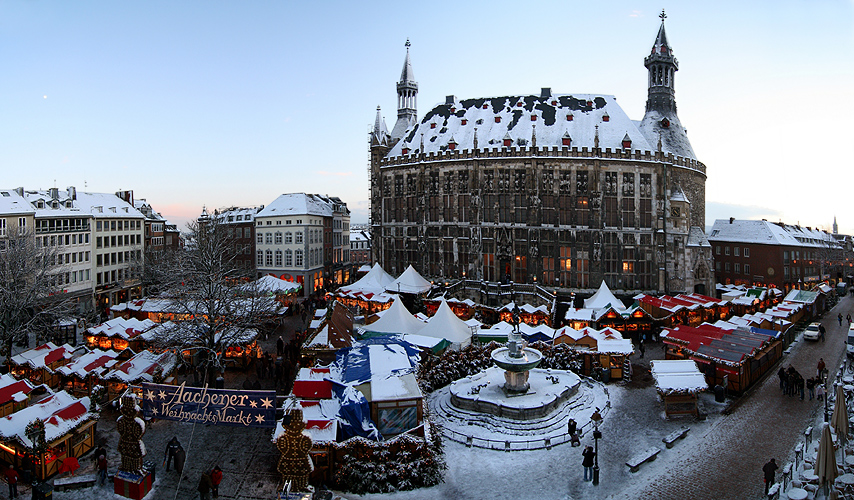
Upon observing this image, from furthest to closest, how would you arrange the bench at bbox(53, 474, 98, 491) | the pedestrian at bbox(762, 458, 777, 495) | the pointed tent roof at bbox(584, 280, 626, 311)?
the pointed tent roof at bbox(584, 280, 626, 311) < the bench at bbox(53, 474, 98, 491) < the pedestrian at bbox(762, 458, 777, 495)

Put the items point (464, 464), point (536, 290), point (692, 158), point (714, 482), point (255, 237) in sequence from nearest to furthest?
point (714, 482) < point (464, 464) < point (536, 290) < point (692, 158) < point (255, 237)

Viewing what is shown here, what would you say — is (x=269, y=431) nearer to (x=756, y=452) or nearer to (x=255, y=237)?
(x=756, y=452)

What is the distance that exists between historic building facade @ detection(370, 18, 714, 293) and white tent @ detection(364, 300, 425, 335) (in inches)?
740

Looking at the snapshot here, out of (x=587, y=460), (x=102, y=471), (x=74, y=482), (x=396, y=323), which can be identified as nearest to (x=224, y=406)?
(x=102, y=471)

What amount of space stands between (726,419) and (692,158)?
39.0 metres

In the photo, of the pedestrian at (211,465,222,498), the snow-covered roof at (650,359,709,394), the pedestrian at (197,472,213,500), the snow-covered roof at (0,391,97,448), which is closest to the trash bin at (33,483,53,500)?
the snow-covered roof at (0,391,97,448)

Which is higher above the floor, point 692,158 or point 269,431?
point 692,158

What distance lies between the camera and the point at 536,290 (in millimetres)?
48531

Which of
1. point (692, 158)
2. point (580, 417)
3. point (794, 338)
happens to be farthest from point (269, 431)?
point (692, 158)

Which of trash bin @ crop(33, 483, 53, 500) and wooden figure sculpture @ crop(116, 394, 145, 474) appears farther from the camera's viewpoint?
wooden figure sculpture @ crop(116, 394, 145, 474)

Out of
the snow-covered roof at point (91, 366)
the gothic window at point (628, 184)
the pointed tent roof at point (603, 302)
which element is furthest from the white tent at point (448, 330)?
the gothic window at point (628, 184)

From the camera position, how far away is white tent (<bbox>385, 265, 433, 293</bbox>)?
163 feet

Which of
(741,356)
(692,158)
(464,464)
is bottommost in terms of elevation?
(464,464)

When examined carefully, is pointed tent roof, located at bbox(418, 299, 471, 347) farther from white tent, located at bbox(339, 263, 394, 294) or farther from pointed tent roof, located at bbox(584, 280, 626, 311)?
white tent, located at bbox(339, 263, 394, 294)
